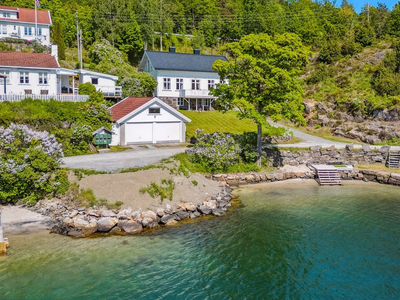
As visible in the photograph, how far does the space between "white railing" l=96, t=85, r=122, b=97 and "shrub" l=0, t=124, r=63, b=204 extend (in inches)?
728

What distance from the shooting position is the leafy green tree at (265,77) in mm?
27734

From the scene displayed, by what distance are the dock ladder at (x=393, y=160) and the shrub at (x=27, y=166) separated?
26738mm

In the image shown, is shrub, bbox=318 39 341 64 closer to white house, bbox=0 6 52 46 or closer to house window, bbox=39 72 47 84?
house window, bbox=39 72 47 84

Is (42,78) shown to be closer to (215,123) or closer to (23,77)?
(23,77)

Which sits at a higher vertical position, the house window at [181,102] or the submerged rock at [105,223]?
the house window at [181,102]

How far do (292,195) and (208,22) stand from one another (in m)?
63.5

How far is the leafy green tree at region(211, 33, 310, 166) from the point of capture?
2773 cm

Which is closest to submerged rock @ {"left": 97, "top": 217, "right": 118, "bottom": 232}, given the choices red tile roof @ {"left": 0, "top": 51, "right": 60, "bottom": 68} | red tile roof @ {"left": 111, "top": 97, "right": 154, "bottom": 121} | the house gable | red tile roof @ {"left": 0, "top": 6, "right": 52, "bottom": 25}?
the house gable

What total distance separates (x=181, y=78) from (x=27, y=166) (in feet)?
96.3

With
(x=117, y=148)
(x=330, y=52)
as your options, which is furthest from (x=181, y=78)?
(x=330, y=52)

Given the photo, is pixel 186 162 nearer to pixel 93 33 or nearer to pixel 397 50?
pixel 397 50

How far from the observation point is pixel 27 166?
20.7 meters

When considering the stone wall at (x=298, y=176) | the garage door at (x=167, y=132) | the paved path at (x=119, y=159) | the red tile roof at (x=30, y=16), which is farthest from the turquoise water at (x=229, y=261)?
the red tile roof at (x=30, y=16)

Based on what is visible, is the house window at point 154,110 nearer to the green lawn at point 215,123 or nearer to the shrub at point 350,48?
the green lawn at point 215,123
